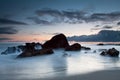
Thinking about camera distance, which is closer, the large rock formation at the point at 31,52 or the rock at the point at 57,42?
the large rock formation at the point at 31,52

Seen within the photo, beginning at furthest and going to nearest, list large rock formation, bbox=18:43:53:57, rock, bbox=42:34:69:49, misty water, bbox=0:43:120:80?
rock, bbox=42:34:69:49
large rock formation, bbox=18:43:53:57
misty water, bbox=0:43:120:80

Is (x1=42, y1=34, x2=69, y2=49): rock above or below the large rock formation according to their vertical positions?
above

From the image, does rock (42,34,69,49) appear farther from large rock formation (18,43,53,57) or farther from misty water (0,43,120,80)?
misty water (0,43,120,80)

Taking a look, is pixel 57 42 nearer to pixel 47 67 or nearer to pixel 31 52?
pixel 31 52

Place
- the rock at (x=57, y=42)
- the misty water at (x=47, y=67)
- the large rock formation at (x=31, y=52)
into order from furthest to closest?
1. the rock at (x=57, y=42)
2. the large rock formation at (x=31, y=52)
3. the misty water at (x=47, y=67)

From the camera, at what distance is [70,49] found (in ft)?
155

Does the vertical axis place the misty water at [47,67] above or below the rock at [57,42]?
below

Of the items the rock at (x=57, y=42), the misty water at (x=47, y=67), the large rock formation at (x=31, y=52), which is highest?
the rock at (x=57, y=42)

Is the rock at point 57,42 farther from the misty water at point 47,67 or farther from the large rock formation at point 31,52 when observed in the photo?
the misty water at point 47,67

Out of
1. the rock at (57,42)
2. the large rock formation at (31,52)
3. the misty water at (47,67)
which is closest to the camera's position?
the misty water at (47,67)

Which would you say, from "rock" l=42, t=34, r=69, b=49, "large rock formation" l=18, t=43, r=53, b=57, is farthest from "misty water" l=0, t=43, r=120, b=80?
"rock" l=42, t=34, r=69, b=49

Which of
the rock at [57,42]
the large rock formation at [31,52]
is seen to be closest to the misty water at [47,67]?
the large rock formation at [31,52]

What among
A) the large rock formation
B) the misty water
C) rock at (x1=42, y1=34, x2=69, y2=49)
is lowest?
the misty water

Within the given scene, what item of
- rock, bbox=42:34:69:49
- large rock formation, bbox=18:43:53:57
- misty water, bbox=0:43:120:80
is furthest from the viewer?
rock, bbox=42:34:69:49
